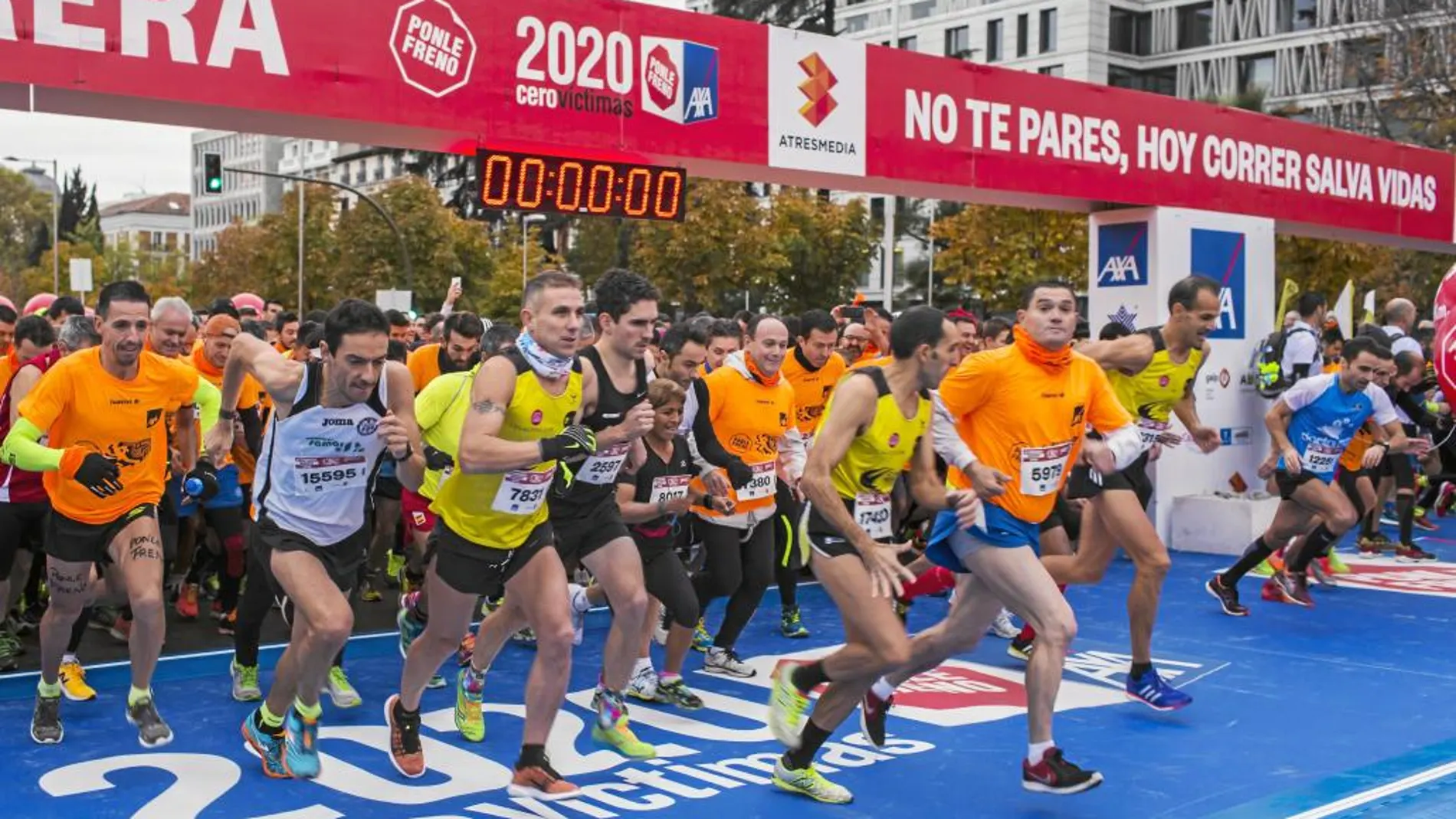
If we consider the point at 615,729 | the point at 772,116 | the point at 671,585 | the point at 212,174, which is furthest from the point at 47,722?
the point at 212,174

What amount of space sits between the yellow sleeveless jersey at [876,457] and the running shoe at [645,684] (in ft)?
6.47

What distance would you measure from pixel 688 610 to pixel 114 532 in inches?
109

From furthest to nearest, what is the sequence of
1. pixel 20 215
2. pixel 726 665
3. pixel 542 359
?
pixel 20 215 < pixel 726 665 < pixel 542 359

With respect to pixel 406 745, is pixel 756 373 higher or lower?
higher

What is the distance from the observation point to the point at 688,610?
7715mm

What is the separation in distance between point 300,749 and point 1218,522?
1000 cm

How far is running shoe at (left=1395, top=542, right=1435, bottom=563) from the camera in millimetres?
13891

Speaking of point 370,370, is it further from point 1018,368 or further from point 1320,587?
point 1320,587

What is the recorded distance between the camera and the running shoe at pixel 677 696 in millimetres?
7898

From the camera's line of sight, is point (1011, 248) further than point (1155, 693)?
Yes

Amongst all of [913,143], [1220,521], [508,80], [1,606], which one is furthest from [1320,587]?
[1,606]

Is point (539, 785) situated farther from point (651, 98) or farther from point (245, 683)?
point (651, 98)

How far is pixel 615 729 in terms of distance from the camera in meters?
7.00

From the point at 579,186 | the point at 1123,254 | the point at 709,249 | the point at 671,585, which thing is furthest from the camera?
the point at 709,249
